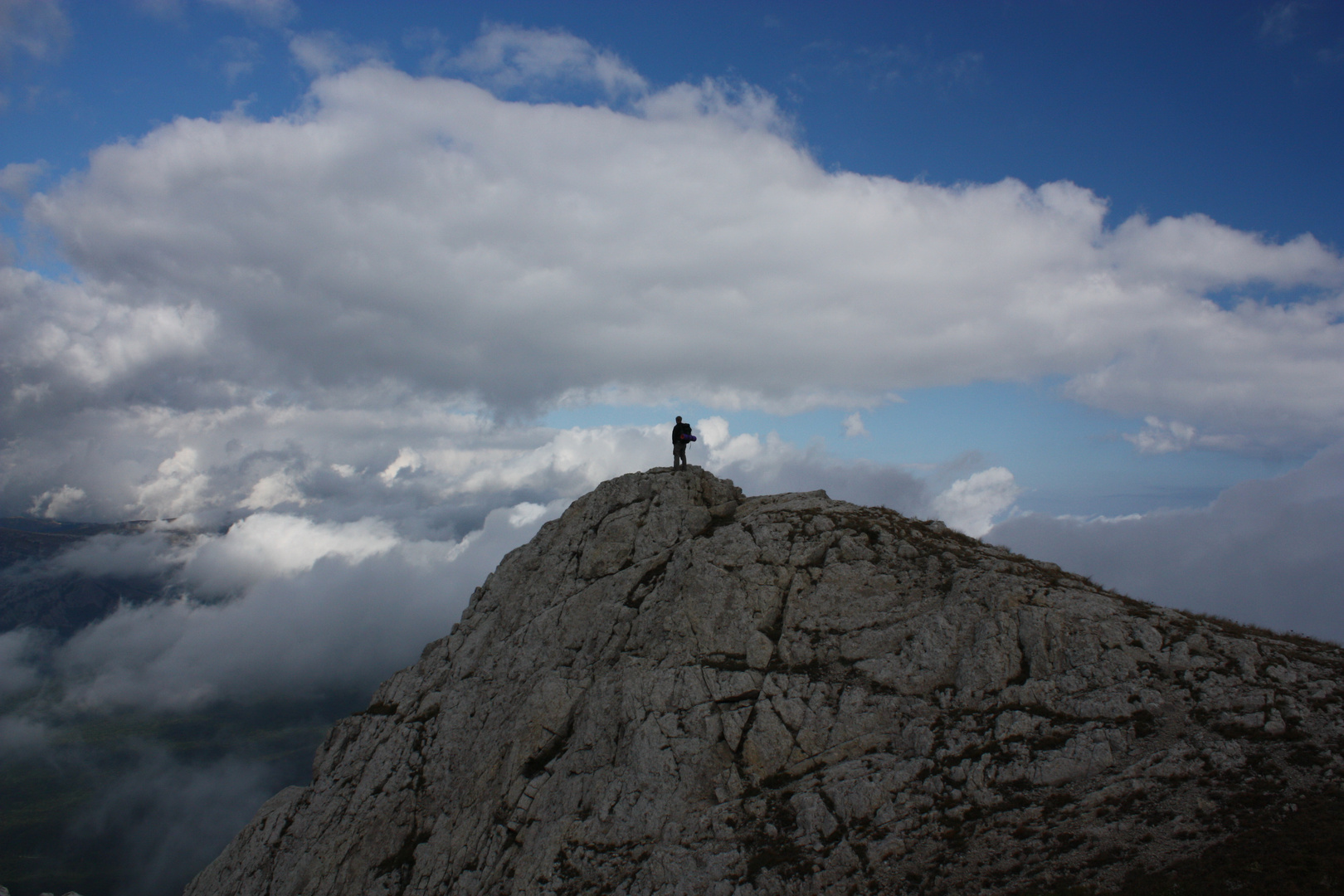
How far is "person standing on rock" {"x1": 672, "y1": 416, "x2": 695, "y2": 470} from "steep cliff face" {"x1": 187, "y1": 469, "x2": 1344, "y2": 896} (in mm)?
1415

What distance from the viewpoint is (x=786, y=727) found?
2719cm

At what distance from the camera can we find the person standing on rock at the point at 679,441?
41281mm

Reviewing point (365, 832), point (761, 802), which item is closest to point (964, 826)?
point (761, 802)

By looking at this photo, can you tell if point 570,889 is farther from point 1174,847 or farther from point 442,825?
point 1174,847

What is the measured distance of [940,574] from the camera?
30516 millimetres

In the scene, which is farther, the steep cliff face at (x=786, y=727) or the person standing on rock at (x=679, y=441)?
the person standing on rock at (x=679, y=441)

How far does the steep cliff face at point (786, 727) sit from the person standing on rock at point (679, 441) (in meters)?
1.42

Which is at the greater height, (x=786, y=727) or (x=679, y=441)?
(x=679, y=441)

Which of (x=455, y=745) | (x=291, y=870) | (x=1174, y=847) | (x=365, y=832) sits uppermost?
(x=1174, y=847)

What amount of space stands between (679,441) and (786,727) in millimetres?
19636

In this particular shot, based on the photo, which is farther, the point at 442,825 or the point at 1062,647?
the point at 442,825

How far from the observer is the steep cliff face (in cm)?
2047

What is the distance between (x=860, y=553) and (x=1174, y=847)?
54.1 ft

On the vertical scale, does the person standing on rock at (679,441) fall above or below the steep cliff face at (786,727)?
above
